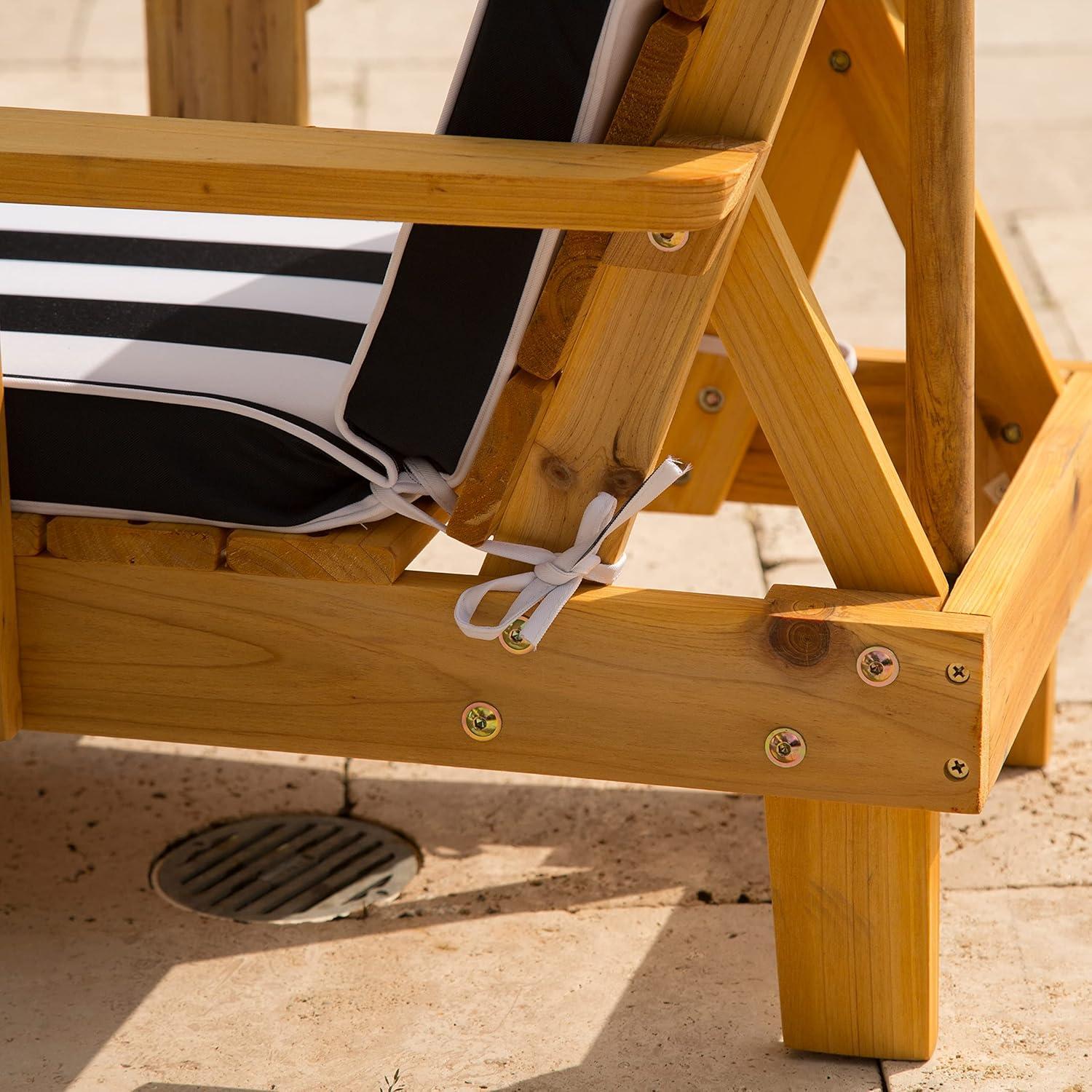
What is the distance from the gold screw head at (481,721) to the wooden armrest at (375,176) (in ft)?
1.49

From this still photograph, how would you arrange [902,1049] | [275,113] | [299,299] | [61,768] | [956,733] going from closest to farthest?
[956,733] < [902,1049] < [299,299] < [61,768] < [275,113]

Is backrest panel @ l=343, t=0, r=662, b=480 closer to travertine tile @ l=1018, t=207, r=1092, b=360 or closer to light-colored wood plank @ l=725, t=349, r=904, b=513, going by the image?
light-colored wood plank @ l=725, t=349, r=904, b=513

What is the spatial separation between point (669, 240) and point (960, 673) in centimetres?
43

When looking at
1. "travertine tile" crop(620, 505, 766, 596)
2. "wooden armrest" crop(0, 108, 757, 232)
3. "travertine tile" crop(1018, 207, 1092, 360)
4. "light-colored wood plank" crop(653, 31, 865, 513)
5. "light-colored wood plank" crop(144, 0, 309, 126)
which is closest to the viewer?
"wooden armrest" crop(0, 108, 757, 232)

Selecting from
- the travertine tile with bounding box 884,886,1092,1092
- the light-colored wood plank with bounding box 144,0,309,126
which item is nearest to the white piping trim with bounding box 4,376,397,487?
the travertine tile with bounding box 884,886,1092,1092

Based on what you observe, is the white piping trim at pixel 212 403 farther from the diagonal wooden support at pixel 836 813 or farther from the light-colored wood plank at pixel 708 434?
the light-colored wood plank at pixel 708 434

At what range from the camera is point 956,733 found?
1393 millimetres

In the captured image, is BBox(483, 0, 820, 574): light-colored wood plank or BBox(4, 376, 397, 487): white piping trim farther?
BBox(4, 376, 397, 487): white piping trim

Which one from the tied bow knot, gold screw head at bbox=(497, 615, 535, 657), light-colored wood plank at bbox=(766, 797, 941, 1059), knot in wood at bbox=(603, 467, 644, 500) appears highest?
knot in wood at bbox=(603, 467, 644, 500)

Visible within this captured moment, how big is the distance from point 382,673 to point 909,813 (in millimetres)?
498

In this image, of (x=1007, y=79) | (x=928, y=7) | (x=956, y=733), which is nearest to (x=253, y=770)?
(x=956, y=733)

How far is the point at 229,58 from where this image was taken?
2.37m

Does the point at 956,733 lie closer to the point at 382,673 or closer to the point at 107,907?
the point at 382,673

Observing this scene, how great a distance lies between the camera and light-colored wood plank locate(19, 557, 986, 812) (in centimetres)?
141
